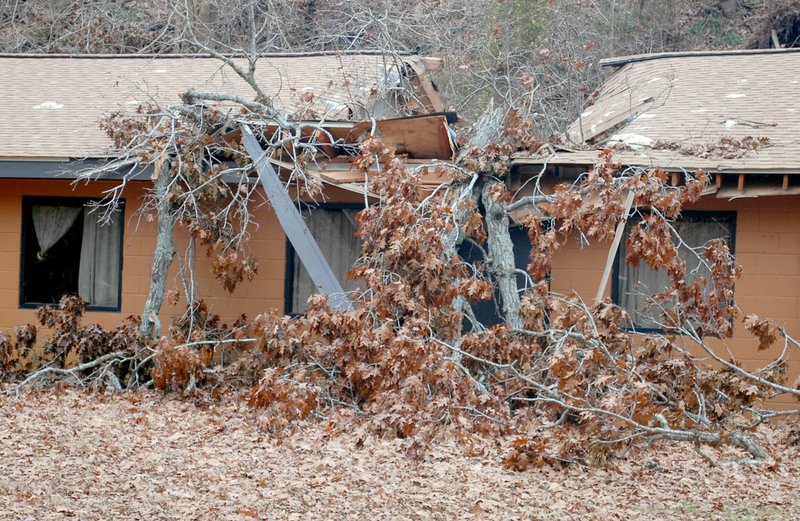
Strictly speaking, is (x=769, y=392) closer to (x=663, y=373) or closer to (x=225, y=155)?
(x=663, y=373)

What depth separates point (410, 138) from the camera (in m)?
9.68

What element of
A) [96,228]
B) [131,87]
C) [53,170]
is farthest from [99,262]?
[131,87]

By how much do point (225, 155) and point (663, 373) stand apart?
5.16 m

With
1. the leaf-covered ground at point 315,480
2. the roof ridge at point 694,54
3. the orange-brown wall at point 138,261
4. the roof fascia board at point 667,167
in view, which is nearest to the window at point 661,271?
the roof fascia board at point 667,167

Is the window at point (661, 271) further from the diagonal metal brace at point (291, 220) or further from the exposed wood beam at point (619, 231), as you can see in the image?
the diagonal metal brace at point (291, 220)

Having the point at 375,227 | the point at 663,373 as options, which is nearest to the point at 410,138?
the point at 375,227

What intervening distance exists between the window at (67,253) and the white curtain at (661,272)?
19.3ft

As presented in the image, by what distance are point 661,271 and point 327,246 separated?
3.79 metres

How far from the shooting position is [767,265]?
10125 mm

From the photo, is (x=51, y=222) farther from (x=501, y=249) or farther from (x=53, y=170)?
(x=501, y=249)

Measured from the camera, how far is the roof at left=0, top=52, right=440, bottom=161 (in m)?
11.0

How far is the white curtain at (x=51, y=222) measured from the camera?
1151 cm

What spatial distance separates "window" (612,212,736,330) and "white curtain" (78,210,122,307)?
5.79 meters

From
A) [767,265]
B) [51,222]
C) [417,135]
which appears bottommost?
[767,265]
